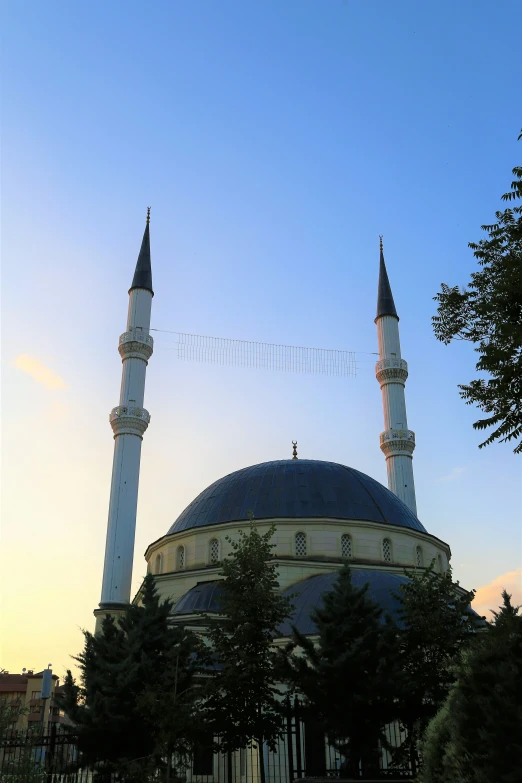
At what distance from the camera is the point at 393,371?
35344 millimetres

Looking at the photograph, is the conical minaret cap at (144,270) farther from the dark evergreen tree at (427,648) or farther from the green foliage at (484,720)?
the green foliage at (484,720)

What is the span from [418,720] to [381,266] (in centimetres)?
3030

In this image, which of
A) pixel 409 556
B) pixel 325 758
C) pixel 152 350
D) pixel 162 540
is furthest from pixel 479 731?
pixel 152 350

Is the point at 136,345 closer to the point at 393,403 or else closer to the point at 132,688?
the point at 393,403

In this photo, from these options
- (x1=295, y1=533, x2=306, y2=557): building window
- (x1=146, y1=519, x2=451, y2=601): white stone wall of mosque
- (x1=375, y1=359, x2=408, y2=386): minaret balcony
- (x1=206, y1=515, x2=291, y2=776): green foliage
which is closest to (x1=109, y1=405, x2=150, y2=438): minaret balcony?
(x1=146, y1=519, x2=451, y2=601): white stone wall of mosque

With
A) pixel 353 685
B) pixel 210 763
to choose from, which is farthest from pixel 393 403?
pixel 353 685

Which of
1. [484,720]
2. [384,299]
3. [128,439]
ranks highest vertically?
[384,299]

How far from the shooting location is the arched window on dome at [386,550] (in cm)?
2486

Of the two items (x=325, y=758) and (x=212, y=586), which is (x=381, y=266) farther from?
(x=325, y=758)

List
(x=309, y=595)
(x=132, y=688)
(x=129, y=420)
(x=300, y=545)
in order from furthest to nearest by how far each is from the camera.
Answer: (x=129, y=420), (x=300, y=545), (x=309, y=595), (x=132, y=688)

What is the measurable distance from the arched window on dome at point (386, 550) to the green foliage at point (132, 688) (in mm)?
11389

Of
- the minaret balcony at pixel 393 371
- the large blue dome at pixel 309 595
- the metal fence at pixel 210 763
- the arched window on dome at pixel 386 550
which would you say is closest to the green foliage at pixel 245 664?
the metal fence at pixel 210 763

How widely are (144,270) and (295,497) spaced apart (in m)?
14.2

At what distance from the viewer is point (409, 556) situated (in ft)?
83.7
